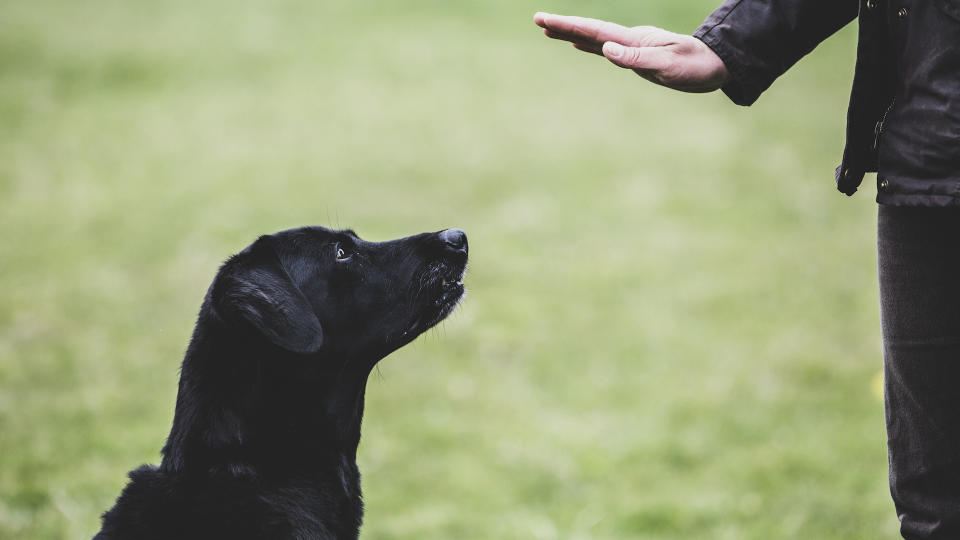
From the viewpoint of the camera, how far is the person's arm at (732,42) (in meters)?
2.39

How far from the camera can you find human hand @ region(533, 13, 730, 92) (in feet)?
7.88

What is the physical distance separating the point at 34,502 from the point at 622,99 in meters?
9.83

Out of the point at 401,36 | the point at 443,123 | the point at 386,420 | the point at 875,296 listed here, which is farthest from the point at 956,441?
the point at 401,36

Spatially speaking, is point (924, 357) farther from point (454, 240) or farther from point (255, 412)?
point (255, 412)

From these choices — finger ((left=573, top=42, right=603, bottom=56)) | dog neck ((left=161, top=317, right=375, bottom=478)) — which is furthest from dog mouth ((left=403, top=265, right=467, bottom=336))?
finger ((left=573, top=42, right=603, bottom=56))

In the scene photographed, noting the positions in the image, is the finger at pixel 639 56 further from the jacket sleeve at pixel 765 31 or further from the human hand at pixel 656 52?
the jacket sleeve at pixel 765 31

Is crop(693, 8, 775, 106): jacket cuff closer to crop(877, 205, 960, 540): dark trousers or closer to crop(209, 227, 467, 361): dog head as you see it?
crop(877, 205, 960, 540): dark trousers

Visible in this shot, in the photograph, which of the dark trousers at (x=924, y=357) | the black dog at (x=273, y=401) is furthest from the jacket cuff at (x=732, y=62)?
the black dog at (x=273, y=401)

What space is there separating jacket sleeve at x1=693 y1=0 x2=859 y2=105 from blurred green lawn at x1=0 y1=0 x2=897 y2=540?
Answer: 102 inches

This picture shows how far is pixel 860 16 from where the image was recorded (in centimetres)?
218

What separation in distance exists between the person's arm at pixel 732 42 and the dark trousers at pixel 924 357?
49 cm

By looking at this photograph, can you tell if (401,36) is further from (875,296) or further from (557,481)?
(557,481)

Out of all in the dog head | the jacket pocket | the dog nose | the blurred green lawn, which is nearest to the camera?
the jacket pocket

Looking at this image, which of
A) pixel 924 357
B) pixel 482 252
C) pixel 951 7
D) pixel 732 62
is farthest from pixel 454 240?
pixel 482 252
